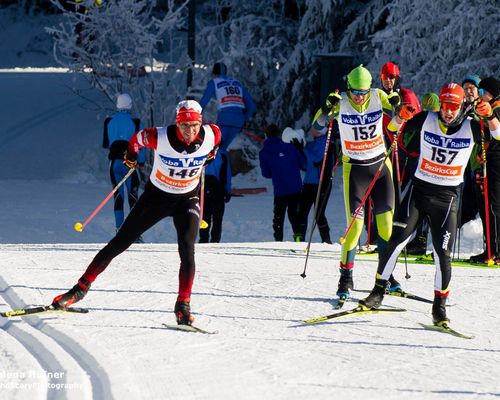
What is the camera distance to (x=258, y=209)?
17.7 m

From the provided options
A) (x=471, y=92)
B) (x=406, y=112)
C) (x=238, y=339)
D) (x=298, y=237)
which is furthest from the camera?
(x=298, y=237)

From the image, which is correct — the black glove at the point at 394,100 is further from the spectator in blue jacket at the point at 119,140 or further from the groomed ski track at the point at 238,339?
the spectator in blue jacket at the point at 119,140

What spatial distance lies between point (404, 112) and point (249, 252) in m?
3.52

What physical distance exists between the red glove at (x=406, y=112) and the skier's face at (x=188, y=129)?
1.71 meters

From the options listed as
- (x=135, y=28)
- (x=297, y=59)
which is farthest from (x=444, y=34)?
(x=135, y=28)

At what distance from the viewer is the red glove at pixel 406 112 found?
9094 millimetres

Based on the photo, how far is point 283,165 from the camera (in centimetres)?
1354

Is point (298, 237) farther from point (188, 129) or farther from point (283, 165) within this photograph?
point (188, 129)

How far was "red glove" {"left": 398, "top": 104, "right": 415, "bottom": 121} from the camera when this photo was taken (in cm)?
909

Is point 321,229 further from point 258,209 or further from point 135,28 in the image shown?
point 135,28

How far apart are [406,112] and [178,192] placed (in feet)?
6.30

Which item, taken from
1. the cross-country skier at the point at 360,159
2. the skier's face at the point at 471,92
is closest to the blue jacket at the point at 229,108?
the skier's face at the point at 471,92

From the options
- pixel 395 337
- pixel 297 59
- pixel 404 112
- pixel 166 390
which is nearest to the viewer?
pixel 166 390

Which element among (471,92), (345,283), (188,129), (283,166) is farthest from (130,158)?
(283,166)
